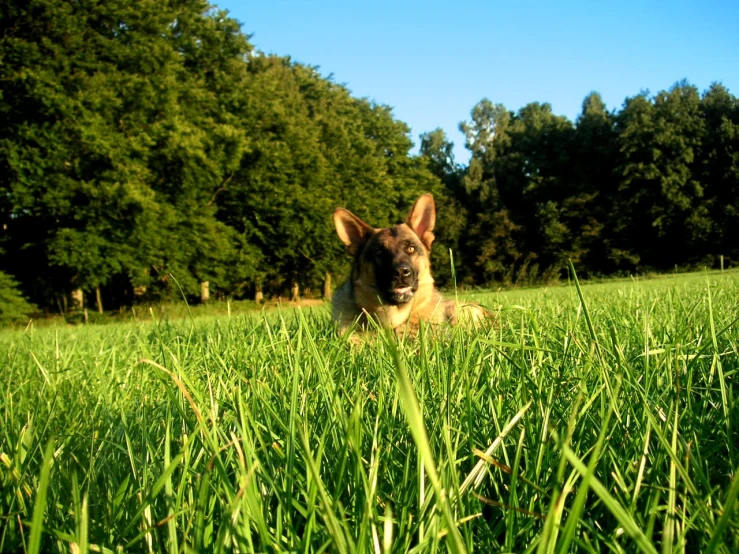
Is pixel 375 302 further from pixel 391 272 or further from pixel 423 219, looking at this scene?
pixel 423 219

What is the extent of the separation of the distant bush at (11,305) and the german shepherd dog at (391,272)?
24.0 m

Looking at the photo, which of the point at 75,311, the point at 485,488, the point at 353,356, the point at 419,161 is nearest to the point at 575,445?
the point at 485,488

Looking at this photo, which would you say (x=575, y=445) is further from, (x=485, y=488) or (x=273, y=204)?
(x=273, y=204)

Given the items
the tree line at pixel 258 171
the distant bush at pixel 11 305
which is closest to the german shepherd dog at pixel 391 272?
the tree line at pixel 258 171

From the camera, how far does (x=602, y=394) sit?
4.40 feet

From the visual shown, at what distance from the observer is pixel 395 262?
5605 mm

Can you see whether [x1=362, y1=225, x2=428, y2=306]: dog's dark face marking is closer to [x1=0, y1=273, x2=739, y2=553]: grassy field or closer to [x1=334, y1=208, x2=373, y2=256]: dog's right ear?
[x1=334, y1=208, x2=373, y2=256]: dog's right ear

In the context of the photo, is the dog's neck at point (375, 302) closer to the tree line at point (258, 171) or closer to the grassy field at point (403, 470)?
the tree line at point (258, 171)

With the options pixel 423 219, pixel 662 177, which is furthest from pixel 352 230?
pixel 662 177

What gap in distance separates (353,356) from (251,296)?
41.6 meters

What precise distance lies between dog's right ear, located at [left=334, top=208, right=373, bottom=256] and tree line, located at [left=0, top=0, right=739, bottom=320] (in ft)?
8.10

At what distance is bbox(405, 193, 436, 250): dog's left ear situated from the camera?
611cm

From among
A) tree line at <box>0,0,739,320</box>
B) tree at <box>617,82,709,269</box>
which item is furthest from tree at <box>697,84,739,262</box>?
tree at <box>617,82,709,269</box>

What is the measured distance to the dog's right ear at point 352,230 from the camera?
6320 mm
